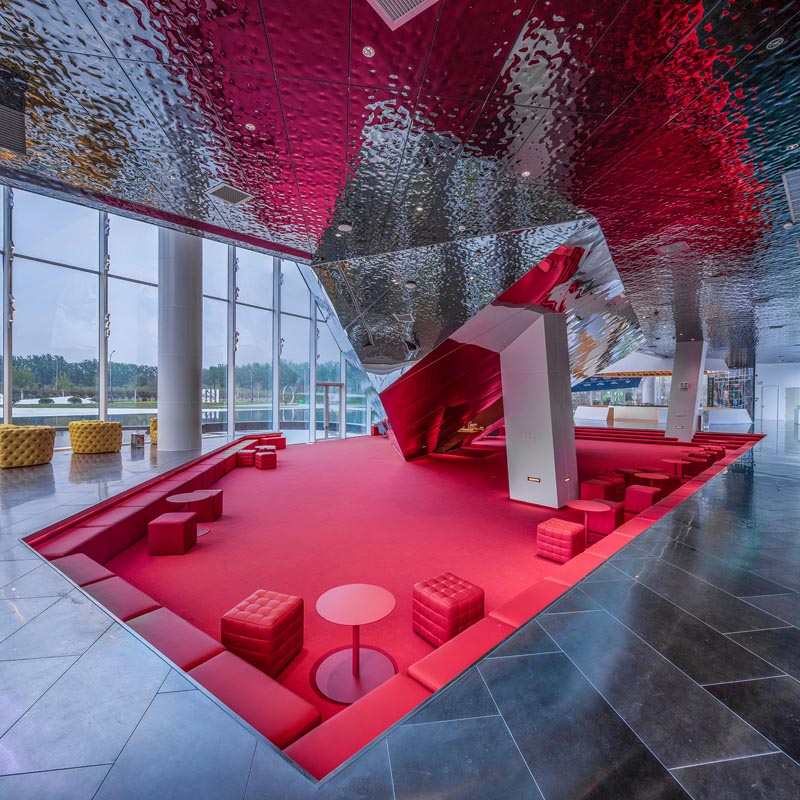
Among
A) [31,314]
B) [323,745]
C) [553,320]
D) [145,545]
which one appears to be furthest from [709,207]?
[31,314]

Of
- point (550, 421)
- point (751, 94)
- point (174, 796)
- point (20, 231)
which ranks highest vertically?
Result: point (20, 231)

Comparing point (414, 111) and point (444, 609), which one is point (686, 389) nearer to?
point (444, 609)

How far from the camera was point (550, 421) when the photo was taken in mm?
7340

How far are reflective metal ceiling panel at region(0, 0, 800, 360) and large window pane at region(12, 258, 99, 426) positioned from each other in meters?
7.53

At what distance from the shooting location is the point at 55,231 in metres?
9.95

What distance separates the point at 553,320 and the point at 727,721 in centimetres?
653

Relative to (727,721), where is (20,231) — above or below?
above

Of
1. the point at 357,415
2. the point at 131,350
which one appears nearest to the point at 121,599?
the point at 131,350

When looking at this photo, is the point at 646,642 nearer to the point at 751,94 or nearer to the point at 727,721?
the point at 727,721

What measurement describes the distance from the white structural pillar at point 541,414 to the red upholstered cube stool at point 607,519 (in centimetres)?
91

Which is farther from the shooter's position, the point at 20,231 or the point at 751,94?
the point at 20,231

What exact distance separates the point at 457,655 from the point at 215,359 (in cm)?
1339

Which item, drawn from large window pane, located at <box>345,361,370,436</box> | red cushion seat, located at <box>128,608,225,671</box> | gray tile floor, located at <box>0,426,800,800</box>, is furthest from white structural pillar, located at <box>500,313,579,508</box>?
large window pane, located at <box>345,361,370,436</box>

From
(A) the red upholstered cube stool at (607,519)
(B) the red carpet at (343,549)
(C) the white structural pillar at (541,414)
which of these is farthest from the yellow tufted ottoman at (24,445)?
(A) the red upholstered cube stool at (607,519)
